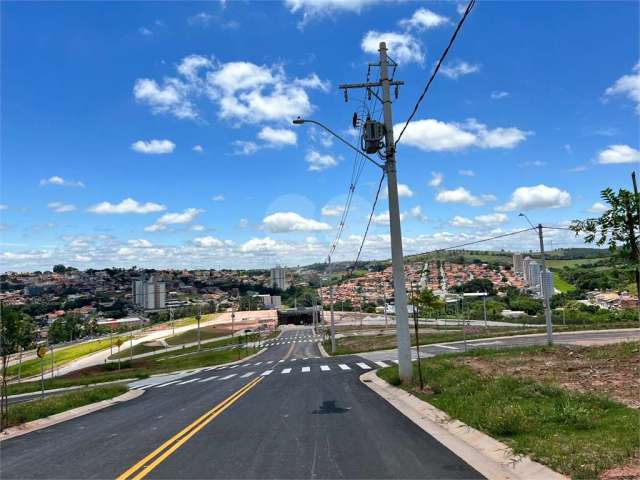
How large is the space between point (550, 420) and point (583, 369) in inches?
266

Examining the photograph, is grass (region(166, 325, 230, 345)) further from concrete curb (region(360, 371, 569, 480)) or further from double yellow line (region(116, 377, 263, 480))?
concrete curb (region(360, 371, 569, 480))

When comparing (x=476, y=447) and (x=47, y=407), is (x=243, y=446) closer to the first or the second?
(x=476, y=447)

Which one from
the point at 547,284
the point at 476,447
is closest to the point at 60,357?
the point at 547,284

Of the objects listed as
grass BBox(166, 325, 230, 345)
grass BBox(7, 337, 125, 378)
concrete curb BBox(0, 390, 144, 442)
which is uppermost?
concrete curb BBox(0, 390, 144, 442)

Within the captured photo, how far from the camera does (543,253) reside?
87.5 ft

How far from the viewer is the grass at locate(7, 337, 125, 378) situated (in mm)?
80387

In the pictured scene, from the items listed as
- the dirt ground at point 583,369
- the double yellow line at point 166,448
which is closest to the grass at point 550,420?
the dirt ground at point 583,369

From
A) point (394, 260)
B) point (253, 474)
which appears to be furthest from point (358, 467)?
point (394, 260)

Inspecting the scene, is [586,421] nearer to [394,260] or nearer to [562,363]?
[394,260]

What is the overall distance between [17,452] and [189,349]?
273 ft

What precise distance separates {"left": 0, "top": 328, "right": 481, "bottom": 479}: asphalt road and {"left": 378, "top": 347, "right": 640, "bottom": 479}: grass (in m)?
1.09

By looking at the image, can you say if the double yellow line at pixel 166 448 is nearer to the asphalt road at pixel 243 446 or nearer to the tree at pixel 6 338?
the asphalt road at pixel 243 446

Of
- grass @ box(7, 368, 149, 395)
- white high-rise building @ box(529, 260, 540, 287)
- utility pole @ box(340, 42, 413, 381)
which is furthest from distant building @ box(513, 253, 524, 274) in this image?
utility pole @ box(340, 42, 413, 381)

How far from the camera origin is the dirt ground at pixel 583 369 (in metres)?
10.6
